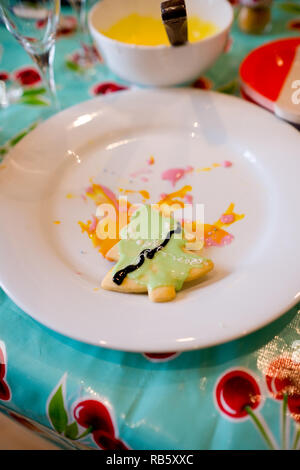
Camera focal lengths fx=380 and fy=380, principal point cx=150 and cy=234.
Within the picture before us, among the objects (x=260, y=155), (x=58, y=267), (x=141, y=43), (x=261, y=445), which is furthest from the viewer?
(x=141, y=43)

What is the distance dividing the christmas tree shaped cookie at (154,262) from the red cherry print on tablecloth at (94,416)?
115 millimetres

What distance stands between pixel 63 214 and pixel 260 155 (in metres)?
0.29

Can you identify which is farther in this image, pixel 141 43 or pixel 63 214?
pixel 141 43

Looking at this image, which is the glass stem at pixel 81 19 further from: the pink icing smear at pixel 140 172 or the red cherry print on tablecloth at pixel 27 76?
the pink icing smear at pixel 140 172

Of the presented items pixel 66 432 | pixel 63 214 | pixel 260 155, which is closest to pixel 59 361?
pixel 66 432

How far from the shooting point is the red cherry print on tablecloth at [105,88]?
2.41 feet

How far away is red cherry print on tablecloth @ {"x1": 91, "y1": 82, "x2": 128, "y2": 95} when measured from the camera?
74 centimetres

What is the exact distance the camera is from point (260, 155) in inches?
21.7

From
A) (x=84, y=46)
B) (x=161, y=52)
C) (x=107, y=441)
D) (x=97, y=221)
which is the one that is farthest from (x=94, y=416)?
(x=84, y=46)

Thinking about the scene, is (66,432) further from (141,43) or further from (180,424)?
(141,43)

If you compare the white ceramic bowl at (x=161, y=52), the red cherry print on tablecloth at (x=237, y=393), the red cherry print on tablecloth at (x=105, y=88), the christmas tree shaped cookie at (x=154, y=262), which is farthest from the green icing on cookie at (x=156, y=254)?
the red cherry print on tablecloth at (x=105, y=88)

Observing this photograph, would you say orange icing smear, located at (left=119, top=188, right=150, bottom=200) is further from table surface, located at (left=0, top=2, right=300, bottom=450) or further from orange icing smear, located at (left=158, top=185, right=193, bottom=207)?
table surface, located at (left=0, top=2, right=300, bottom=450)

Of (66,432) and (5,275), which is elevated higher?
(5,275)

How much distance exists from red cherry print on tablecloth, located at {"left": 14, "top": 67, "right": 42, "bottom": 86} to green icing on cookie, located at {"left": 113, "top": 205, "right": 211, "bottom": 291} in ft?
1.47
